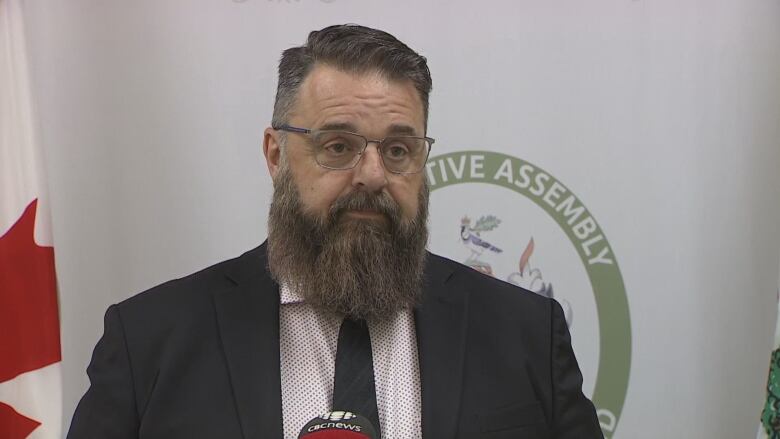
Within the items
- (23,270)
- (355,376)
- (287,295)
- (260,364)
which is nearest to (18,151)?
(23,270)

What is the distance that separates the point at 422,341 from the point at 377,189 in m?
0.38

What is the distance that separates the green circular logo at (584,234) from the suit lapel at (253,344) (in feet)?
3.65

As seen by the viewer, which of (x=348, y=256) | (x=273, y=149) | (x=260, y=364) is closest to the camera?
(x=260, y=364)

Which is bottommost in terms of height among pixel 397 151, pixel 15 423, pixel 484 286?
pixel 15 423

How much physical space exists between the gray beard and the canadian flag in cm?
102

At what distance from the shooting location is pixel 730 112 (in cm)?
286

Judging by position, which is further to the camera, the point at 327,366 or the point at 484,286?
the point at 484,286

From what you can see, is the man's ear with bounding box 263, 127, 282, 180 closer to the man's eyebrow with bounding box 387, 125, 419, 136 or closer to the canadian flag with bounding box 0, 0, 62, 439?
the man's eyebrow with bounding box 387, 125, 419, 136

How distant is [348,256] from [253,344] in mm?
300

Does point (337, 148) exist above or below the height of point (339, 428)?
above

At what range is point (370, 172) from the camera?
1.73 metres

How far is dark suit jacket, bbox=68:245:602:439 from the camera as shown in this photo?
1.68 meters

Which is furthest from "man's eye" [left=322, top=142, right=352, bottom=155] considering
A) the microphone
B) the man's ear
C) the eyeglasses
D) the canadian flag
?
the canadian flag

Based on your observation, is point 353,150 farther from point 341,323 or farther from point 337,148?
point 341,323
